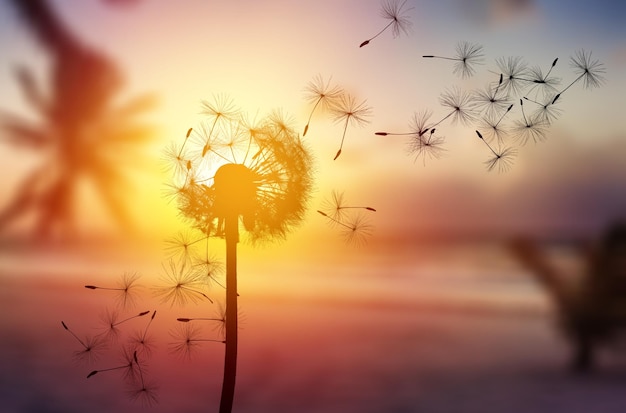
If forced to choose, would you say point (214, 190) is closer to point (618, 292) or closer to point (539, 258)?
point (539, 258)

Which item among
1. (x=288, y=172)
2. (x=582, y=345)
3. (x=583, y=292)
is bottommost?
(x=582, y=345)

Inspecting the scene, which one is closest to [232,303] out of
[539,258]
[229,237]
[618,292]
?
[229,237]

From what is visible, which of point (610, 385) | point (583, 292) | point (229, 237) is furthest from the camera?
point (583, 292)

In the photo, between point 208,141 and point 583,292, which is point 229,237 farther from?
point 583,292

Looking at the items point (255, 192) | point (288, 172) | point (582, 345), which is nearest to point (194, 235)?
point (255, 192)

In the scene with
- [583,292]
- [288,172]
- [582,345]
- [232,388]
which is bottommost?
[232,388]

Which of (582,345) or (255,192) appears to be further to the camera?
(582,345)

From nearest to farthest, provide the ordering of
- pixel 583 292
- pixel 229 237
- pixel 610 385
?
pixel 229 237
pixel 610 385
pixel 583 292

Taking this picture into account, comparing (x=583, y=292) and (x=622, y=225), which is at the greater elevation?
(x=622, y=225)

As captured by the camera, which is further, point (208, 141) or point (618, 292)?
point (618, 292)
